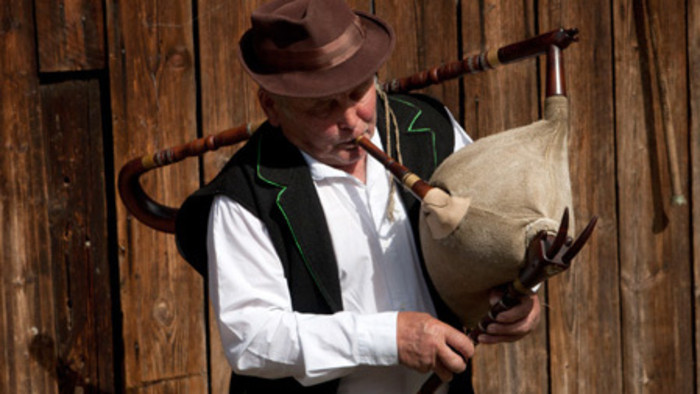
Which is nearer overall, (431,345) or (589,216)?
(431,345)

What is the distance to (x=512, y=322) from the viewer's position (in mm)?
1850

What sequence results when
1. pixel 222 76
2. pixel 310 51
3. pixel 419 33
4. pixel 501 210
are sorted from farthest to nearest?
Answer: pixel 419 33 → pixel 222 76 → pixel 310 51 → pixel 501 210

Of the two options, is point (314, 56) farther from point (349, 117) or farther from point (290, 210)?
point (290, 210)

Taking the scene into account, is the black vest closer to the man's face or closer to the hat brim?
the man's face

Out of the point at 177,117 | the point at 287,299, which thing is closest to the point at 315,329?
the point at 287,299

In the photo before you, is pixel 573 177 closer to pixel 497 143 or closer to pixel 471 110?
pixel 471 110

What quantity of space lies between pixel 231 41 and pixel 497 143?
106cm

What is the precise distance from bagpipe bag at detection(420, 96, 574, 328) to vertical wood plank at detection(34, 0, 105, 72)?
1149 mm

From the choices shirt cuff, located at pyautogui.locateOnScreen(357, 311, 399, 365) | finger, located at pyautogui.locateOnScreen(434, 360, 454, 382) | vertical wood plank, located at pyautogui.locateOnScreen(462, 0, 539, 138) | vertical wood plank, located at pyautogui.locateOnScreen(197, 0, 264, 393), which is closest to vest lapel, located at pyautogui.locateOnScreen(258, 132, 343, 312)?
shirt cuff, located at pyautogui.locateOnScreen(357, 311, 399, 365)

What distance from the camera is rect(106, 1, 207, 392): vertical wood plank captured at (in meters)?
2.57

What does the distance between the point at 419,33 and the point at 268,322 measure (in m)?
1.23

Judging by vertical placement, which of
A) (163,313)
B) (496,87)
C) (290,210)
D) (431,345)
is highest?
(496,87)

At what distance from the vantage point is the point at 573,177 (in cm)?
303

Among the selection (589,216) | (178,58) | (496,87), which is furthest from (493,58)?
(589,216)
